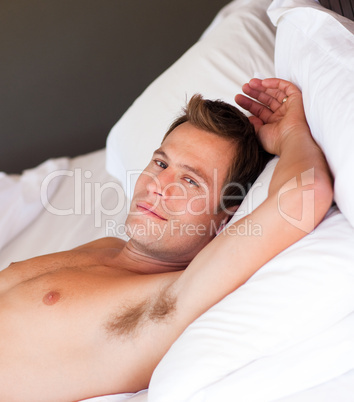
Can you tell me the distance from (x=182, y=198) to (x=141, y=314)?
0.29 m

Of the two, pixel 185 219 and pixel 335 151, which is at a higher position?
pixel 335 151

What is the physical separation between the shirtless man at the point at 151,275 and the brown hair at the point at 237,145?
0.8 inches

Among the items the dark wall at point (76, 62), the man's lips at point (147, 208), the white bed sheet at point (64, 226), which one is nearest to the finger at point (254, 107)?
the man's lips at point (147, 208)

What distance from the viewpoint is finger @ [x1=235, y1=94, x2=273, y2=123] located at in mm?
1359

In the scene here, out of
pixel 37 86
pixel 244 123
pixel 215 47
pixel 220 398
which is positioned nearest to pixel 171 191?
pixel 244 123

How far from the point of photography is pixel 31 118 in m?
2.54

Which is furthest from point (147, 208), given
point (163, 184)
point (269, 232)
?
point (269, 232)

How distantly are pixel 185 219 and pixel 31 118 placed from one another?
1515 mm

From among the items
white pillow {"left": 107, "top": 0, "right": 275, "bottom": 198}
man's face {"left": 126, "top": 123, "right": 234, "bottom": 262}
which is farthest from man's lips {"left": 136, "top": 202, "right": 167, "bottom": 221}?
white pillow {"left": 107, "top": 0, "right": 275, "bottom": 198}

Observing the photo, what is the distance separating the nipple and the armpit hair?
0.46 ft

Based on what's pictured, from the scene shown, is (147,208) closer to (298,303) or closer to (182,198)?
(182,198)

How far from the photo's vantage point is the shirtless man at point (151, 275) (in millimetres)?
1002

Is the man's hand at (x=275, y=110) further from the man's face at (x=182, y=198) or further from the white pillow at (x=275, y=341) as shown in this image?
the white pillow at (x=275, y=341)

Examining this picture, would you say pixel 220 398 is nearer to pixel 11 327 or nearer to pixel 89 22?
pixel 11 327
